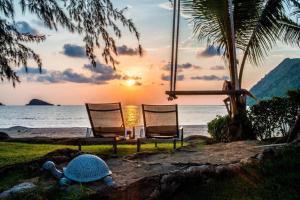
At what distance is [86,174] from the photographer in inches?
196

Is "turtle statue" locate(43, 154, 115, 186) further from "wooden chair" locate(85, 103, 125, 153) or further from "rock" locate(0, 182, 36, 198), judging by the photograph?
"wooden chair" locate(85, 103, 125, 153)

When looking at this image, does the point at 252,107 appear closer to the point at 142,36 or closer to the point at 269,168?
the point at 142,36

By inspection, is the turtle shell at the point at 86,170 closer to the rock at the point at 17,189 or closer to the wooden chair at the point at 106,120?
the rock at the point at 17,189

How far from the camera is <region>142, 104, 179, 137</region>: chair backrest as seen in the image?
30.5ft

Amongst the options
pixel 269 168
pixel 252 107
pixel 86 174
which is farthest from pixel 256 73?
pixel 86 174

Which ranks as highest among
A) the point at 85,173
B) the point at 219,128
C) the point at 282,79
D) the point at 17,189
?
the point at 282,79

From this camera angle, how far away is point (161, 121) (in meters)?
9.36

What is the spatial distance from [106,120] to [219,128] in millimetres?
3145

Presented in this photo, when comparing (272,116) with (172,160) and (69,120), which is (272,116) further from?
(69,120)

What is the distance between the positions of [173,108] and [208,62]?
3240 millimetres

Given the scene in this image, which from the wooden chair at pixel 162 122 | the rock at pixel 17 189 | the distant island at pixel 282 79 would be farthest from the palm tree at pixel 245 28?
the distant island at pixel 282 79

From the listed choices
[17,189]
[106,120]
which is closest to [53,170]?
[17,189]

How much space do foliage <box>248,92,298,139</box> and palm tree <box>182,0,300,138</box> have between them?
0.36 metres

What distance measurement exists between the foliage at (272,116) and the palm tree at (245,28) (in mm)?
358
